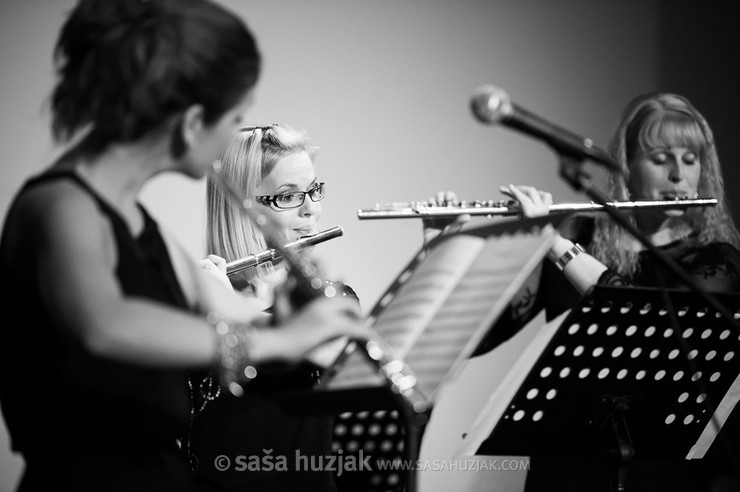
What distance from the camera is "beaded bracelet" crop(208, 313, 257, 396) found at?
1.05 metres

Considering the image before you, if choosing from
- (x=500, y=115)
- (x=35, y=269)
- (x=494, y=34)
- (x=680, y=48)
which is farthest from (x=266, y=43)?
(x=35, y=269)

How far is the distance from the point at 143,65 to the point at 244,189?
4.12 ft

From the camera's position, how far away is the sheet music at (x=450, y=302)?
1.18m

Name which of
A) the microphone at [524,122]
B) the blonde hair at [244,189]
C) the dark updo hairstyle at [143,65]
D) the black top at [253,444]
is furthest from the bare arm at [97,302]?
the blonde hair at [244,189]

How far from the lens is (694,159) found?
2311mm

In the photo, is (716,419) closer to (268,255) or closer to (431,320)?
(431,320)

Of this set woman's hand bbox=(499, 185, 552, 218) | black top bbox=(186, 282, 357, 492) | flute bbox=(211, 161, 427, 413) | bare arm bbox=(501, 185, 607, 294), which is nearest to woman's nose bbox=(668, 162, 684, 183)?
bare arm bbox=(501, 185, 607, 294)

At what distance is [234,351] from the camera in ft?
3.46

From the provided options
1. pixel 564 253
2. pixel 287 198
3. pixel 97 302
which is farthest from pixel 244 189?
pixel 97 302

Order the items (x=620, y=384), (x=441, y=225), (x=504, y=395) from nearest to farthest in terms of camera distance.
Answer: (x=441, y=225)
(x=504, y=395)
(x=620, y=384)

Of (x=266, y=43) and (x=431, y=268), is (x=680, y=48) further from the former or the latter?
(x=431, y=268)

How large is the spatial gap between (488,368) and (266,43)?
138 cm

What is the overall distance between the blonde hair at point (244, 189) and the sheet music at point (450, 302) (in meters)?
1.09

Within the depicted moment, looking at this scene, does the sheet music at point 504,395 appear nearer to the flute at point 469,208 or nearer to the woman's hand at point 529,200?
the flute at point 469,208
